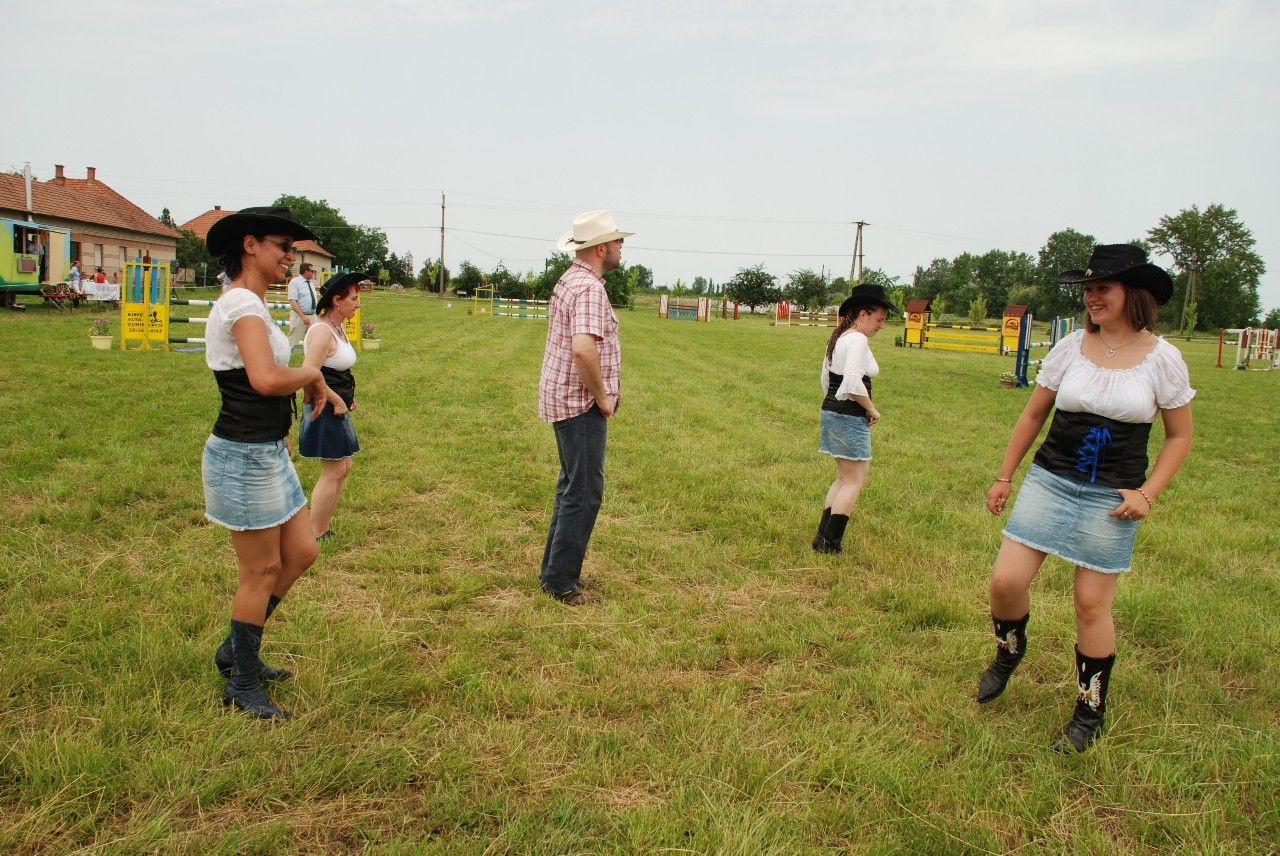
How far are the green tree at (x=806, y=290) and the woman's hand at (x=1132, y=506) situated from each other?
7535 centimetres

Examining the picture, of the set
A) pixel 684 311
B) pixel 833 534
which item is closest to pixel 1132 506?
pixel 833 534

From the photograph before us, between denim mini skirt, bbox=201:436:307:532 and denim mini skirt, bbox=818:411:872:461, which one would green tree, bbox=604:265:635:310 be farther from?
denim mini skirt, bbox=201:436:307:532

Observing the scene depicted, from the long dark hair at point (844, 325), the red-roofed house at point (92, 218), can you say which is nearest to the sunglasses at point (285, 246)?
the long dark hair at point (844, 325)

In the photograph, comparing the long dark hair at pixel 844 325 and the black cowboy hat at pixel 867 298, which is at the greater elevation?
the black cowboy hat at pixel 867 298

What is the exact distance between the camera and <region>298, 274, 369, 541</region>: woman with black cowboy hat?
17.2 ft

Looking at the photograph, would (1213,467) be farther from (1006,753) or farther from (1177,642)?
(1006,753)

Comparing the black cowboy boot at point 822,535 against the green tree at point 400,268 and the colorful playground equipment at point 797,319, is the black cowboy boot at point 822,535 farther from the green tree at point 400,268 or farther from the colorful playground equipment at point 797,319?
the green tree at point 400,268

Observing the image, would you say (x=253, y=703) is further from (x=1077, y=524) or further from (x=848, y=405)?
(x=848, y=405)

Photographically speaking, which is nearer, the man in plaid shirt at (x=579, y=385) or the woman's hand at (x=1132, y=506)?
the woman's hand at (x=1132, y=506)

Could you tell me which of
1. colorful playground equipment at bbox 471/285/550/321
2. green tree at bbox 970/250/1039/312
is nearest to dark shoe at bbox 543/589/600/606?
colorful playground equipment at bbox 471/285/550/321

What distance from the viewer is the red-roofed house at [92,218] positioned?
3875cm

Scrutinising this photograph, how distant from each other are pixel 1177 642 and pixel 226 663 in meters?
4.81

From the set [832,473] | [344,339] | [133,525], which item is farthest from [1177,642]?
[133,525]

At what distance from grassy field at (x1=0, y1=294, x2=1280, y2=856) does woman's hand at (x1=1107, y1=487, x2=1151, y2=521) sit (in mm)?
957
